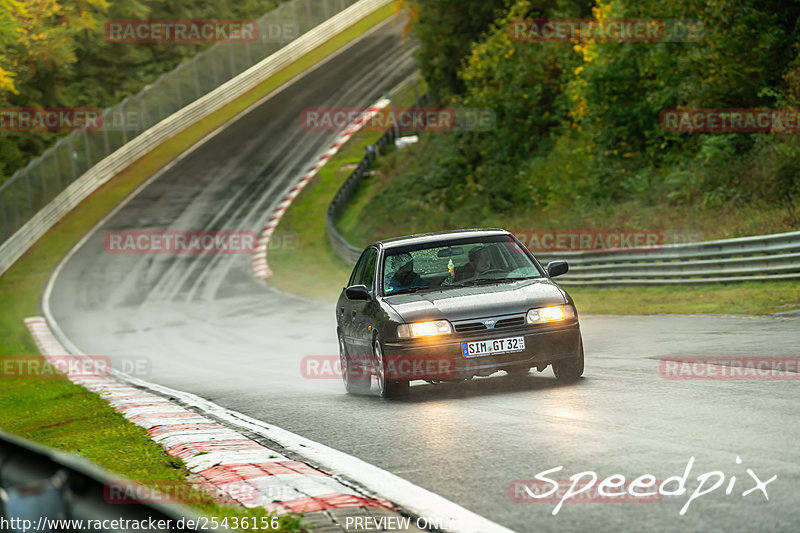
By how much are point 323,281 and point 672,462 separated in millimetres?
28761

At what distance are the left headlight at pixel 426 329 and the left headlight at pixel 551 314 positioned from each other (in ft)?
2.48

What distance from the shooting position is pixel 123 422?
33.1ft

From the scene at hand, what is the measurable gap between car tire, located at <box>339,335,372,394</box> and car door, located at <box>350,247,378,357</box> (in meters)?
0.22

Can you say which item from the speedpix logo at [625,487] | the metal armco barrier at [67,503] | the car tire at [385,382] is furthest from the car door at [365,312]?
the metal armco barrier at [67,503]

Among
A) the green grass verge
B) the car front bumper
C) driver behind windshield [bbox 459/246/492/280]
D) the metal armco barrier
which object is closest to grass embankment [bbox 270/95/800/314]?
the green grass verge

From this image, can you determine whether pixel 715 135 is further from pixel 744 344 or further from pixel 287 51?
pixel 287 51

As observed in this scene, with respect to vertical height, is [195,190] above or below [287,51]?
below

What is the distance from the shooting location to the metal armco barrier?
313cm

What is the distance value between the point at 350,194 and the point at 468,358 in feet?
121

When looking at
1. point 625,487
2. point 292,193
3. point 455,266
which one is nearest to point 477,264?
point 455,266

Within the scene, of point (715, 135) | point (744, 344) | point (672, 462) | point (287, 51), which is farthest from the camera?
point (287, 51)

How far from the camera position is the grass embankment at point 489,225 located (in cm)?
1856

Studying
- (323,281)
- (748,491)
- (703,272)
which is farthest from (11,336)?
(748,491)

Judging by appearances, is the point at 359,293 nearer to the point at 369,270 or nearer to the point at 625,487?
the point at 369,270
